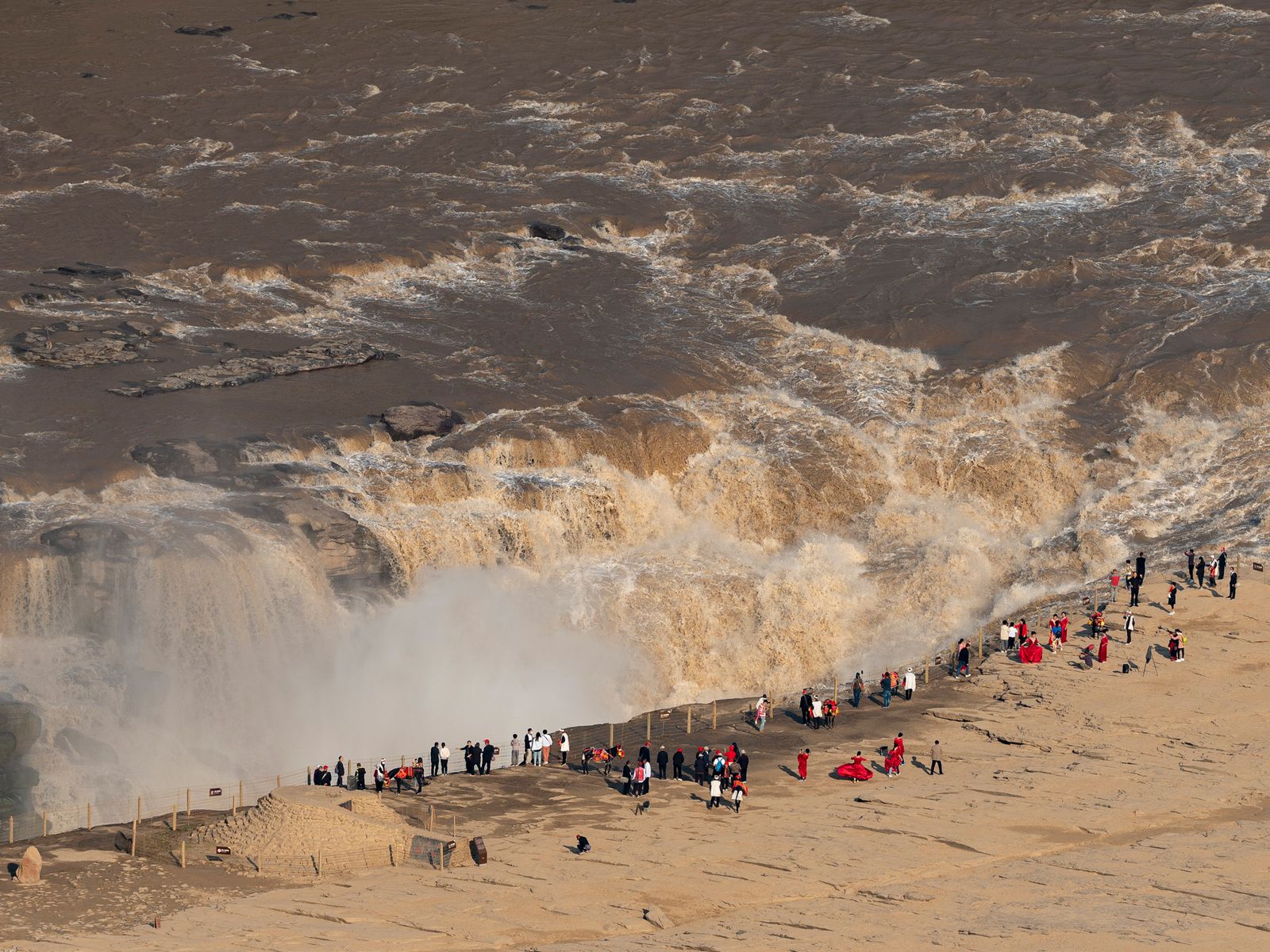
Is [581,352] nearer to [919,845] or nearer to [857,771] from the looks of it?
[857,771]

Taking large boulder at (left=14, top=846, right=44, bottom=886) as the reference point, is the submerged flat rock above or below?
above

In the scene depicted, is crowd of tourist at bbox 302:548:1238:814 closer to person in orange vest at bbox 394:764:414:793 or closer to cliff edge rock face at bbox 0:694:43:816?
person in orange vest at bbox 394:764:414:793

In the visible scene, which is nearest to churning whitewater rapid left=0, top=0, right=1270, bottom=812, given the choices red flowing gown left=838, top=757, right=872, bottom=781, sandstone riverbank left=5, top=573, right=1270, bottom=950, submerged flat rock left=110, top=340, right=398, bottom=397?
submerged flat rock left=110, top=340, right=398, bottom=397

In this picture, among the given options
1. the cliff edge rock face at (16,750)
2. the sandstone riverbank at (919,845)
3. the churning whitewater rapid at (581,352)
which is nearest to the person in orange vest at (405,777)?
the sandstone riverbank at (919,845)

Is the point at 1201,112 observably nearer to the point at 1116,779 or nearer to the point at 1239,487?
the point at 1239,487

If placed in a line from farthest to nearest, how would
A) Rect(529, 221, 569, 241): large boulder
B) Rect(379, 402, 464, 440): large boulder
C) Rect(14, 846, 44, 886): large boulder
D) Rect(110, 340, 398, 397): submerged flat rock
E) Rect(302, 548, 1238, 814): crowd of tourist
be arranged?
1. Rect(529, 221, 569, 241): large boulder
2. Rect(110, 340, 398, 397): submerged flat rock
3. Rect(379, 402, 464, 440): large boulder
4. Rect(302, 548, 1238, 814): crowd of tourist
5. Rect(14, 846, 44, 886): large boulder
